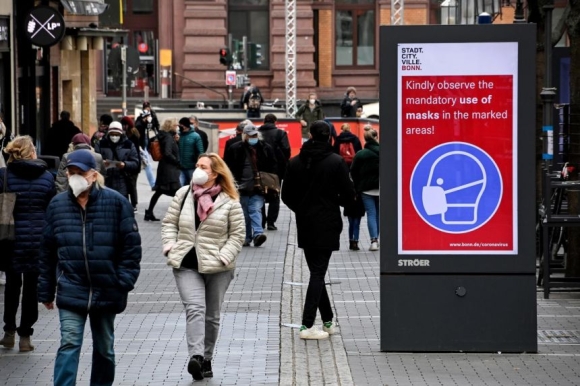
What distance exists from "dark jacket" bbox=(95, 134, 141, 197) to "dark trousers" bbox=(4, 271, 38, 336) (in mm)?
8532

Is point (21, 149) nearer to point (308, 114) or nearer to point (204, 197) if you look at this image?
point (204, 197)

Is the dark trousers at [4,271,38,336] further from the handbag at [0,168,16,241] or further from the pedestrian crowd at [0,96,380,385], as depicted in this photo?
the handbag at [0,168,16,241]

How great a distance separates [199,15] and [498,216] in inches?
1700

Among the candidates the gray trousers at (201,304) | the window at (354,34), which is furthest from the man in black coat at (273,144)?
the window at (354,34)

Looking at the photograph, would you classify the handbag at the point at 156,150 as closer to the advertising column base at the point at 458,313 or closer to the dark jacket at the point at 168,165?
the dark jacket at the point at 168,165

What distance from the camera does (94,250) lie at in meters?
9.13

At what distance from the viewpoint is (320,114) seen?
1591 inches

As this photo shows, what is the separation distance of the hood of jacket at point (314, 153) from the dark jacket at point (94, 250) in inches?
145

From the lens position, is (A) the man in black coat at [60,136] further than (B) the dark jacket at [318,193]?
Yes

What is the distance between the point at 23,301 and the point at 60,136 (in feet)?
39.4

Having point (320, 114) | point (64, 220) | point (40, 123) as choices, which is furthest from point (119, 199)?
point (320, 114)

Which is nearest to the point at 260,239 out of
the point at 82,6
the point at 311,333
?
the point at 311,333

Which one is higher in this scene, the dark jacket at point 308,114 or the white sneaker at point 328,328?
the dark jacket at point 308,114

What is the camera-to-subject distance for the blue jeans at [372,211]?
20.5 metres
